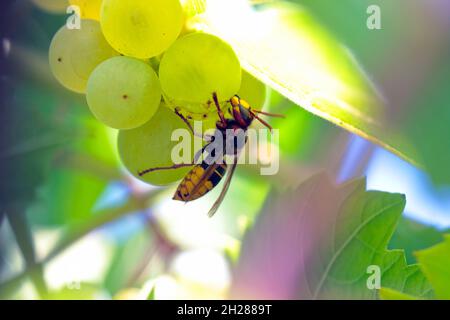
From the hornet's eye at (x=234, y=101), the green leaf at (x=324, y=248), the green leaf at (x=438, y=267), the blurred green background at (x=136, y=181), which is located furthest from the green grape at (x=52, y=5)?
the green leaf at (x=438, y=267)

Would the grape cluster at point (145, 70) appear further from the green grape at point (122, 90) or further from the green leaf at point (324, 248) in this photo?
the green leaf at point (324, 248)

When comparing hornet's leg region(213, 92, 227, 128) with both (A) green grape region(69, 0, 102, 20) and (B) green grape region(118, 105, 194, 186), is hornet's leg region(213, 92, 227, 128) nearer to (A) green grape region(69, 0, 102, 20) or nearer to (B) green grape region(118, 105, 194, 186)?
(B) green grape region(118, 105, 194, 186)

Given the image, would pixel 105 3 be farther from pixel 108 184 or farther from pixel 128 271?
pixel 128 271

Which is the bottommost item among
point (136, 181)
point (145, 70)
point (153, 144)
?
point (136, 181)

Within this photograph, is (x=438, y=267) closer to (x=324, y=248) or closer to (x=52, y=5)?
(x=324, y=248)

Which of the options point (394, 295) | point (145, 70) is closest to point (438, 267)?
point (394, 295)
